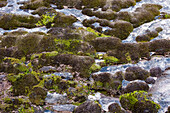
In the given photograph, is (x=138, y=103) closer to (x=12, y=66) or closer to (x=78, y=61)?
(x=78, y=61)

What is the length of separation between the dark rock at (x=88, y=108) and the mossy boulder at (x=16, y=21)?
8675 millimetres

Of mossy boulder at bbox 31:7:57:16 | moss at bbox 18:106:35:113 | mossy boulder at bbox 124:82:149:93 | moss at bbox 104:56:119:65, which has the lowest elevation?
moss at bbox 18:106:35:113

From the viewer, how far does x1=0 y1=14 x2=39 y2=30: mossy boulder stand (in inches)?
541

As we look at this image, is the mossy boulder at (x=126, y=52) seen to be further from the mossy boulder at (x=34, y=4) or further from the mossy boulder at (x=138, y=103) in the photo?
the mossy boulder at (x=34, y=4)

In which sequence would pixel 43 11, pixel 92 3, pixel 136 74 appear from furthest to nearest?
1. pixel 92 3
2. pixel 43 11
3. pixel 136 74

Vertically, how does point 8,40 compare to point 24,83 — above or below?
above

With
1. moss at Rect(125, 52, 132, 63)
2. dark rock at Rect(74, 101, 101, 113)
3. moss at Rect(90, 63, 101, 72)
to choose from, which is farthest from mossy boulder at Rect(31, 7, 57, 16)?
dark rock at Rect(74, 101, 101, 113)

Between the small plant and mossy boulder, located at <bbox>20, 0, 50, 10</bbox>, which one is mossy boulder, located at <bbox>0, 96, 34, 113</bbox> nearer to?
the small plant

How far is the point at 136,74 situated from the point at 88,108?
3495 mm

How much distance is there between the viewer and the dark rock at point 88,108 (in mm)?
7539

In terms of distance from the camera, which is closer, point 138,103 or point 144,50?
point 138,103

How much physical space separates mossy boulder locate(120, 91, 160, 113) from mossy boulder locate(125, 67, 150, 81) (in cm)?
125

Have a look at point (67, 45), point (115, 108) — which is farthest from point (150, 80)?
point (67, 45)

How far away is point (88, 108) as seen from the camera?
7.58 meters
